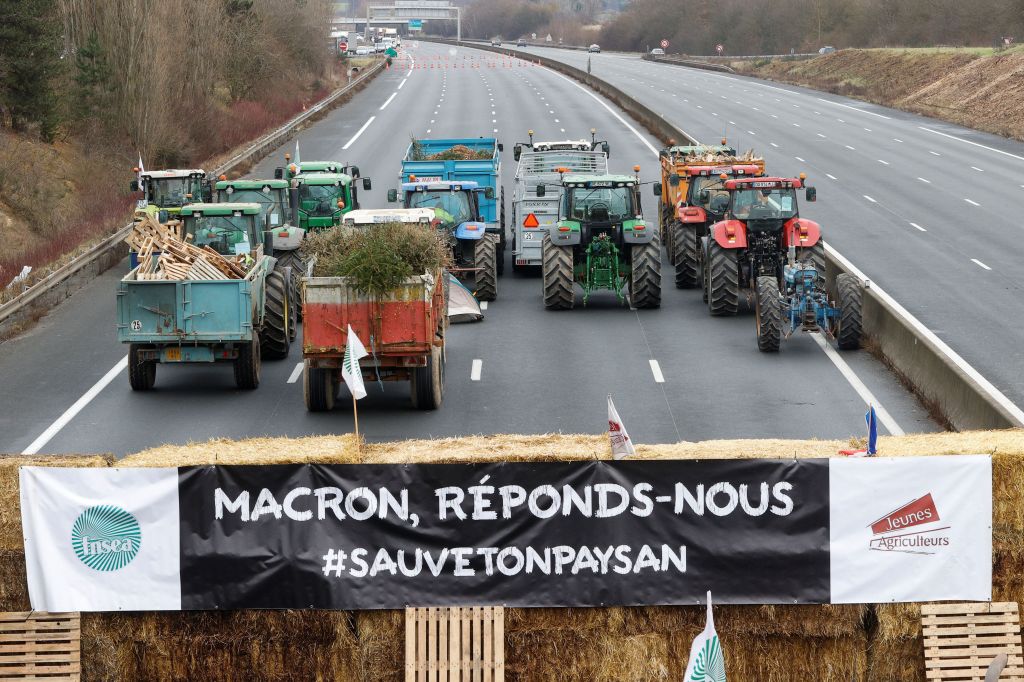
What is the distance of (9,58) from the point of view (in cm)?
4484

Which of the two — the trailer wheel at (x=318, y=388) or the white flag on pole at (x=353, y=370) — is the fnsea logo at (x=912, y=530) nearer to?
the white flag on pole at (x=353, y=370)

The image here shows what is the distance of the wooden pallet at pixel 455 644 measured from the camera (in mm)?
12117

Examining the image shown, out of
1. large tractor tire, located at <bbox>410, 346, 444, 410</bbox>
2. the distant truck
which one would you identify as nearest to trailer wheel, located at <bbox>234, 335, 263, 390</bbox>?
the distant truck

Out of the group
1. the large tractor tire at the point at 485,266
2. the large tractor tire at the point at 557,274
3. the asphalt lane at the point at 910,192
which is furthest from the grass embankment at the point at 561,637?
the large tractor tire at the point at 485,266

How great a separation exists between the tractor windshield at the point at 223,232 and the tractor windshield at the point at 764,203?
904 centimetres

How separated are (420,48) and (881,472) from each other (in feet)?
505

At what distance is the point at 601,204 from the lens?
94.9 feet

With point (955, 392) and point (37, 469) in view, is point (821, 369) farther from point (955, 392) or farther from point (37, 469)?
point (37, 469)

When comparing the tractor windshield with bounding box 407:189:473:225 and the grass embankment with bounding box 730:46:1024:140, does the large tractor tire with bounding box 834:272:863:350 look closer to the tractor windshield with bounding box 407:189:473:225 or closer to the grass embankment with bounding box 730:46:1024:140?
the tractor windshield with bounding box 407:189:473:225

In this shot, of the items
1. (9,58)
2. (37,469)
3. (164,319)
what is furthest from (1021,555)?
(9,58)

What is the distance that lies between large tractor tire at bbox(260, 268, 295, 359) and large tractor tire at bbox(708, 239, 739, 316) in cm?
A: 807

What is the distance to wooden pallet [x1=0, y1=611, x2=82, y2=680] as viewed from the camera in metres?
12.2

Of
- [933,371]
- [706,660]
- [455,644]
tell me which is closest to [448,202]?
[933,371]

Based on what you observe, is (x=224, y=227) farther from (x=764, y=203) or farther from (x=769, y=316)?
(x=764, y=203)
